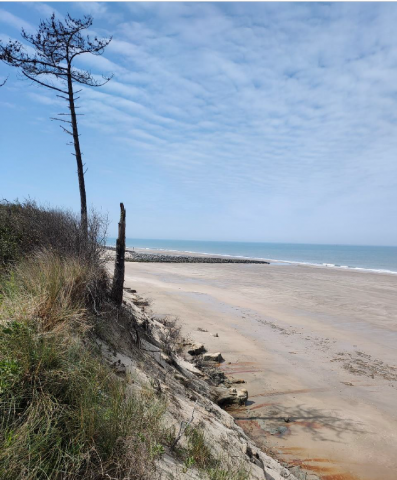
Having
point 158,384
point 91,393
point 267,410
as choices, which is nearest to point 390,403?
point 267,410

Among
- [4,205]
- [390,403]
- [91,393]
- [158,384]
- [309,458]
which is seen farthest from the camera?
Result: [4,205]

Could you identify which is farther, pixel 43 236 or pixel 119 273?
pixel 43 236

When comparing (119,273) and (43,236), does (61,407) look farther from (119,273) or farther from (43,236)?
(43,236)

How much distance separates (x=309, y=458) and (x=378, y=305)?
15.6 meters

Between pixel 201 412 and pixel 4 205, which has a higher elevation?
pixel 4 205

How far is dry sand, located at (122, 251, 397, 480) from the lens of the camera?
5.29 meters

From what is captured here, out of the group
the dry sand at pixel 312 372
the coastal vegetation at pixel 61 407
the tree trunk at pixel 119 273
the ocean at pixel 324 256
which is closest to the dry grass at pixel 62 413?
the coastal vegetation at pixel 61 407

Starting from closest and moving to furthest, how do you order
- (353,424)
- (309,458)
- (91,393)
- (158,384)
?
(91,393)
(158,384)
(309,458)
(353,424)

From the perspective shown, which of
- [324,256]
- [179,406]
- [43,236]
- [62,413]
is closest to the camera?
[62,413]

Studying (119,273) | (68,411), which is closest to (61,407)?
(68,411)

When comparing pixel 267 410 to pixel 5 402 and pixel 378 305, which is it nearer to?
pixel 5 402

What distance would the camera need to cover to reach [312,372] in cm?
844

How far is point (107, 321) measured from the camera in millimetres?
5234

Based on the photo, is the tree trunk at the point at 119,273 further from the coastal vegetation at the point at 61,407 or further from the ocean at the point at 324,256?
the ocean at the point at 324,256
